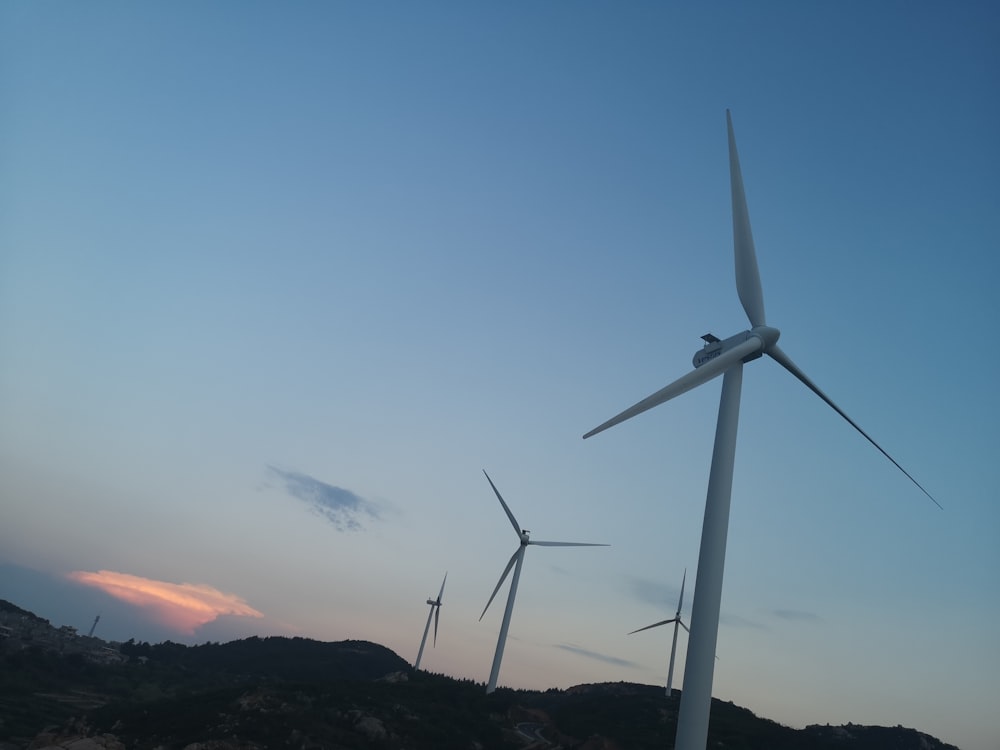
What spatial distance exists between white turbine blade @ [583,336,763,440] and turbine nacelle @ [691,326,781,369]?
0.81m

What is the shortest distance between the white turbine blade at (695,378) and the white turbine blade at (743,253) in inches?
188

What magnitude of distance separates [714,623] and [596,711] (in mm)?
102912

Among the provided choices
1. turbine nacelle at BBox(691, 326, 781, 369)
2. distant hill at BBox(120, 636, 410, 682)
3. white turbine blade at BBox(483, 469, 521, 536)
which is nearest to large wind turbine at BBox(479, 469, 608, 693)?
white turbine blade at BBox(483, 469, 521, 536)

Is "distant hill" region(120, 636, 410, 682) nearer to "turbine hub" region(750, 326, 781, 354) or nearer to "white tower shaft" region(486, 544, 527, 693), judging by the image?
"white tower shaft" region(486, 544, 527, 693)

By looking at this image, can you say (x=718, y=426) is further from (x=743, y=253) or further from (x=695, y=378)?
(x=743, y=253)

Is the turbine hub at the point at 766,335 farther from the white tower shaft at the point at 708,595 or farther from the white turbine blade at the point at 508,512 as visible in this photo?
the white turbine blade at the point at 508,512

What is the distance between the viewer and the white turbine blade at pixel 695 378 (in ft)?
120

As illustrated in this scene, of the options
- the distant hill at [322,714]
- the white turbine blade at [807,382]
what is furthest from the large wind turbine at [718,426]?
the distant hill at [322,714]

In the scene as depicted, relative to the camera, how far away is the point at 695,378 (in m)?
36.9

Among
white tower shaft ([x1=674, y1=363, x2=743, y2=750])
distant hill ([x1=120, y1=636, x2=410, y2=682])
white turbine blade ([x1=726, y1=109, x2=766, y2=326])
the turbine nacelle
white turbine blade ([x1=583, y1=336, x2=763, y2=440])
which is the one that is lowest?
distant hill ([x1=120, y1=636, x2=410, y2=682])

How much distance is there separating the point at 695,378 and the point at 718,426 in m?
3.43

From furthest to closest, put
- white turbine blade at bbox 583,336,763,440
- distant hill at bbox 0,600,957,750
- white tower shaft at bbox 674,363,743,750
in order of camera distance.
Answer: distant hill at bbox 0,600,957,750, white turbine blade at bbox 583,336,763,440, white tower shaft at bbox 674,363,743,750

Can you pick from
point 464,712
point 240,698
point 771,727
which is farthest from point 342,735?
point 771,727

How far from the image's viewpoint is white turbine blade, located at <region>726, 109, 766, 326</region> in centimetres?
4147
